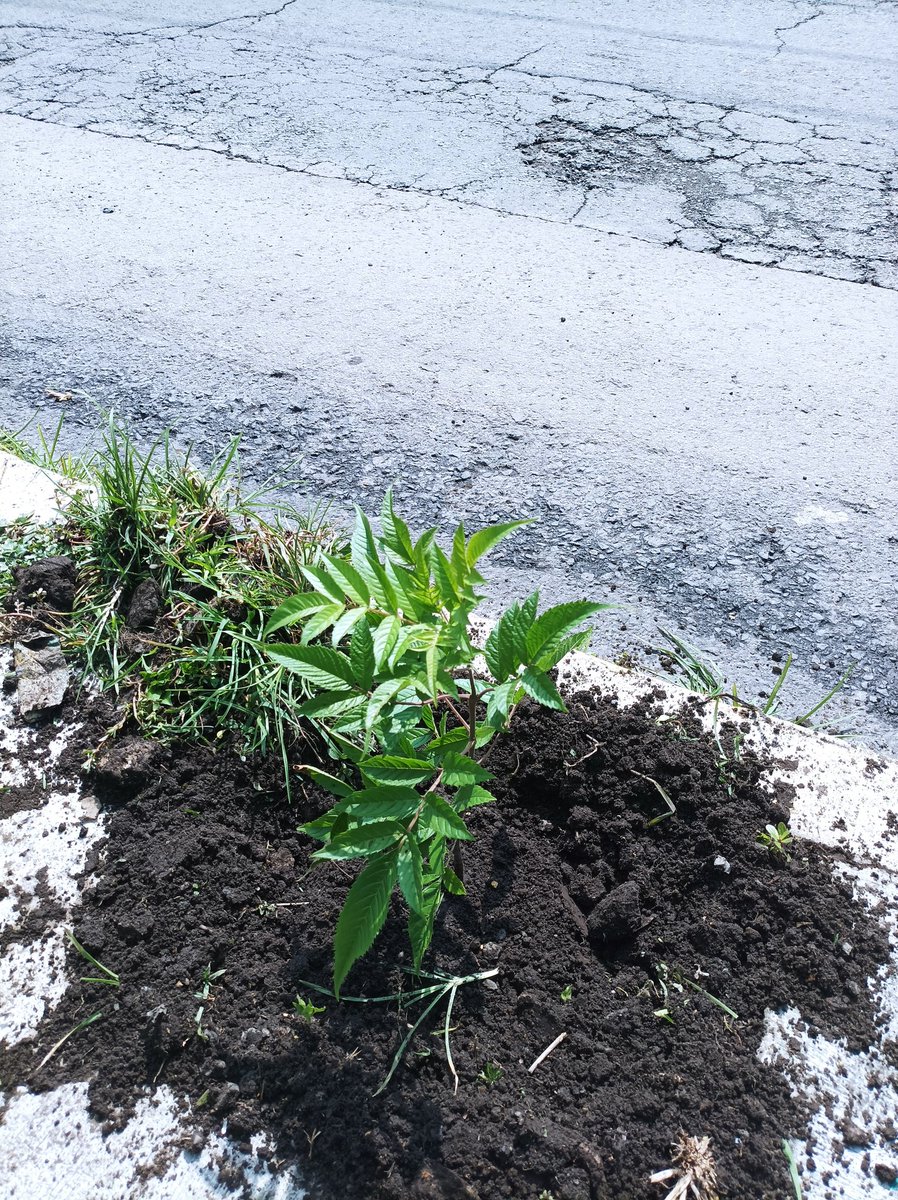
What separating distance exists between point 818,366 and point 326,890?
10.6ft

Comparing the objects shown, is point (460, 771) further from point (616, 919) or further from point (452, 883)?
point (616, 919)

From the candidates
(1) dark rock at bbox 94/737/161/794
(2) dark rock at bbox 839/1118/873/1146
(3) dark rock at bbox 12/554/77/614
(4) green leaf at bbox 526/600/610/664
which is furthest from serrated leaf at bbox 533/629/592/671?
(3) dark rock at bbox 12/554/77/614

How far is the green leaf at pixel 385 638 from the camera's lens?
5.28ft

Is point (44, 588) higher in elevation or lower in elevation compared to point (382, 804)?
lower

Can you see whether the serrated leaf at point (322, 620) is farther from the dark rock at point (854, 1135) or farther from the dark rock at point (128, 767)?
the dark rock at point (854, 1135)

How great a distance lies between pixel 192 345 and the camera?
4297mm

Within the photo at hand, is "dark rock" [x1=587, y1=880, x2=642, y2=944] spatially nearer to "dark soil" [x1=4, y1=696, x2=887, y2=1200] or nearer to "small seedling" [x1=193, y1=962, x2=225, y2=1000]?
"dark soil" [x1=4, y1=696, x2=887, y2=1200]

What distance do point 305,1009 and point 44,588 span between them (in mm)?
1597

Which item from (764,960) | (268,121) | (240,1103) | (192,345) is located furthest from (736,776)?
(268,121)

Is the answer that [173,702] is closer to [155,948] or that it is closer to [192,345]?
[155,948]

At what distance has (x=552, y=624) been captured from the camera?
1.69 m

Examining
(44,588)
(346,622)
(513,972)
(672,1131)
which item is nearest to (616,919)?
(513,972)

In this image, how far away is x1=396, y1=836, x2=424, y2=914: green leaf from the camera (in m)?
1.55

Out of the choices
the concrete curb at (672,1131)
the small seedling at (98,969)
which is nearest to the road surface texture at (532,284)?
the concrete curb at (672,1131)
